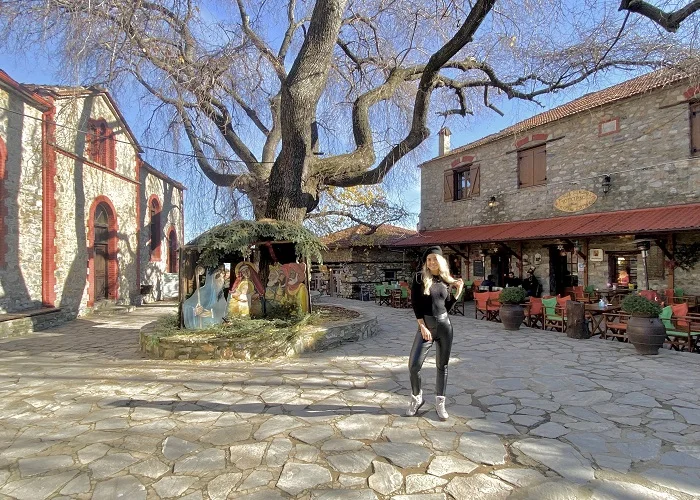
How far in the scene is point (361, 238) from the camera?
18.0 meters

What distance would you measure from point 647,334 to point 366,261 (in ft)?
43.2

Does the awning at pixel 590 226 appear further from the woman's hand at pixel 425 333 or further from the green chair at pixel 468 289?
the woman's hand at pixel 425 333

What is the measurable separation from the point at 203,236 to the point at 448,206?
12.4 m

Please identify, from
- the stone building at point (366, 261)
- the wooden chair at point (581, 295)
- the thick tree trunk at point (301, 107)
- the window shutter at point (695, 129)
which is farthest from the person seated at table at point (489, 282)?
the thick tree trunk at point (301, 107)

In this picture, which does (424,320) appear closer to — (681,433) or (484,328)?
(681,433)

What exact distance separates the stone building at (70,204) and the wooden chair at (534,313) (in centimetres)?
1083

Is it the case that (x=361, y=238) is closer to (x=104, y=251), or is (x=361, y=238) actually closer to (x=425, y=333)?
(x=104, y=251)

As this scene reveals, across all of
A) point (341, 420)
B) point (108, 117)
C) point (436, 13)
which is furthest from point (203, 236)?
point (108, 117)

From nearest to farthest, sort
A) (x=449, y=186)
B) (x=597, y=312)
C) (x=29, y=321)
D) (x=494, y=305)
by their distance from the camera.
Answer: (x=597, y=312), (x=29, y=321), (x=494, y=305), (x=449, y=186)

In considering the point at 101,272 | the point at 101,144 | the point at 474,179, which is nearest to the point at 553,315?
the point at 474,179

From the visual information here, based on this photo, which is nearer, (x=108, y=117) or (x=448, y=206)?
(x=108, y=117)

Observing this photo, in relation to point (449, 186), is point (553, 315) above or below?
below

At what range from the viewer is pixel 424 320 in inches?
146

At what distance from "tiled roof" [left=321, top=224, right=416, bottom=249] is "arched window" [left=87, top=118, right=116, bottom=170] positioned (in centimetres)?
850
